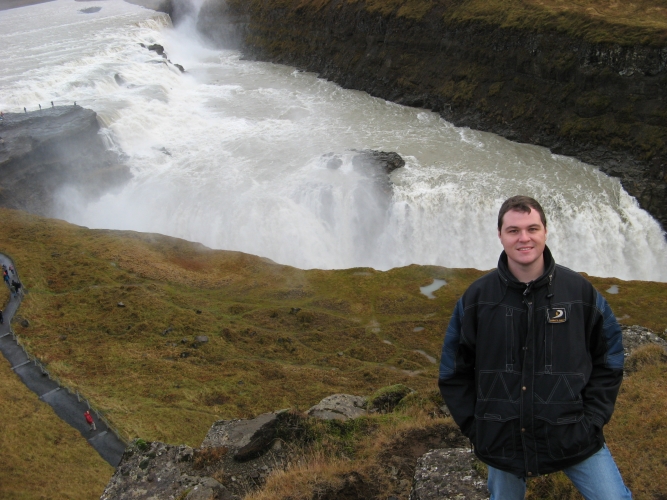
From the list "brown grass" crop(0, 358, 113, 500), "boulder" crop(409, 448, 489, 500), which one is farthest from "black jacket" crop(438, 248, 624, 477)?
"brown grass" crop(0, 358, 113, 500)

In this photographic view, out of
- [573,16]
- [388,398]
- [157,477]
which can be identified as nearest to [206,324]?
[388,398]

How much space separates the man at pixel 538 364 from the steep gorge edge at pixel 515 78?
46483mm

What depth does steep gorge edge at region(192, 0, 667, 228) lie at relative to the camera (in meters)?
50.8

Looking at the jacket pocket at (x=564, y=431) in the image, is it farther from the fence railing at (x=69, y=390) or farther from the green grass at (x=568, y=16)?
the green grass at (x=568, y=16)

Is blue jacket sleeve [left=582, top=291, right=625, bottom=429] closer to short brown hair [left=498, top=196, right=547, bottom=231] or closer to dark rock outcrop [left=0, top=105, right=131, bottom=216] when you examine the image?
short brown hair [left=498, top=196, right=547, bottom=231]

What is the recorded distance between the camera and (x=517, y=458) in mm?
6297

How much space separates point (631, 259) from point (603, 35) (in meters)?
23.2

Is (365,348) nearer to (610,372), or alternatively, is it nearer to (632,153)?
(610,372)

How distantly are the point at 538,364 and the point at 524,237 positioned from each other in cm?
142

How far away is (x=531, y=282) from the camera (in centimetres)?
627

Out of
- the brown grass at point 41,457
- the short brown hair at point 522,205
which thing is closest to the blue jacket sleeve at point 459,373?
the short brown hair at point 522,205

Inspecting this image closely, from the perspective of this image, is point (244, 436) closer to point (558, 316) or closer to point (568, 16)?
point (558, 316)

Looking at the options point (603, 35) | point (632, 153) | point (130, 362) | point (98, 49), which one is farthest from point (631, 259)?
point (98, 49)

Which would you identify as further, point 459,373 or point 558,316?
point 459,373
